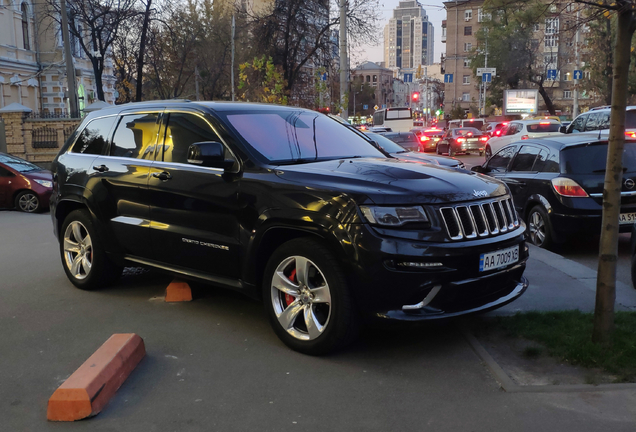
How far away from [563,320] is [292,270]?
2148 millimetres

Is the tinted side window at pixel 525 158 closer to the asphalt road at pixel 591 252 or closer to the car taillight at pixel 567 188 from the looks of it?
the car taillight at pixel 567 188

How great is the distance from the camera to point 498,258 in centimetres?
463

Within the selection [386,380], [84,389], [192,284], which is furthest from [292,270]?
[192,284]

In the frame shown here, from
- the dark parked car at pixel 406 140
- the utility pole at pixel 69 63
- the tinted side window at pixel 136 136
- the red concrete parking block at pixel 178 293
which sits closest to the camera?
the tinted side window at pixel 136 136

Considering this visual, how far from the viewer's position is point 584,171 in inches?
328

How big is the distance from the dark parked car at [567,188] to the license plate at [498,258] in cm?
384

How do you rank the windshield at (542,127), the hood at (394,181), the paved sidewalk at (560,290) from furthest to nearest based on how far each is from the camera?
the windshield at (542,127)
the paved sidewalk at (560,290)
the hood at (394,181)

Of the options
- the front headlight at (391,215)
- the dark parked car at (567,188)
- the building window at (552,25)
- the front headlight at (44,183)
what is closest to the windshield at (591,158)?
the dark parked car at (567,188)

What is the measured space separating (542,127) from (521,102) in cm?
3173

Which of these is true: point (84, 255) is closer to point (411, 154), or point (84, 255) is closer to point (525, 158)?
point (525, 158)

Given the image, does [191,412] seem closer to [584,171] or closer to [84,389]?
[84,389]

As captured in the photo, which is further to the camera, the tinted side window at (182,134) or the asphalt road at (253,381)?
the tinted side window at (182,134)

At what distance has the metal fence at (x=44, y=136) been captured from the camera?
27.7 m

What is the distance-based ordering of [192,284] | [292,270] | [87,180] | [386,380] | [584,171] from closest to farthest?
1. [386,380]
2. [292,270]
3. [87,180]
4. [192,284]
5. [584,171]
